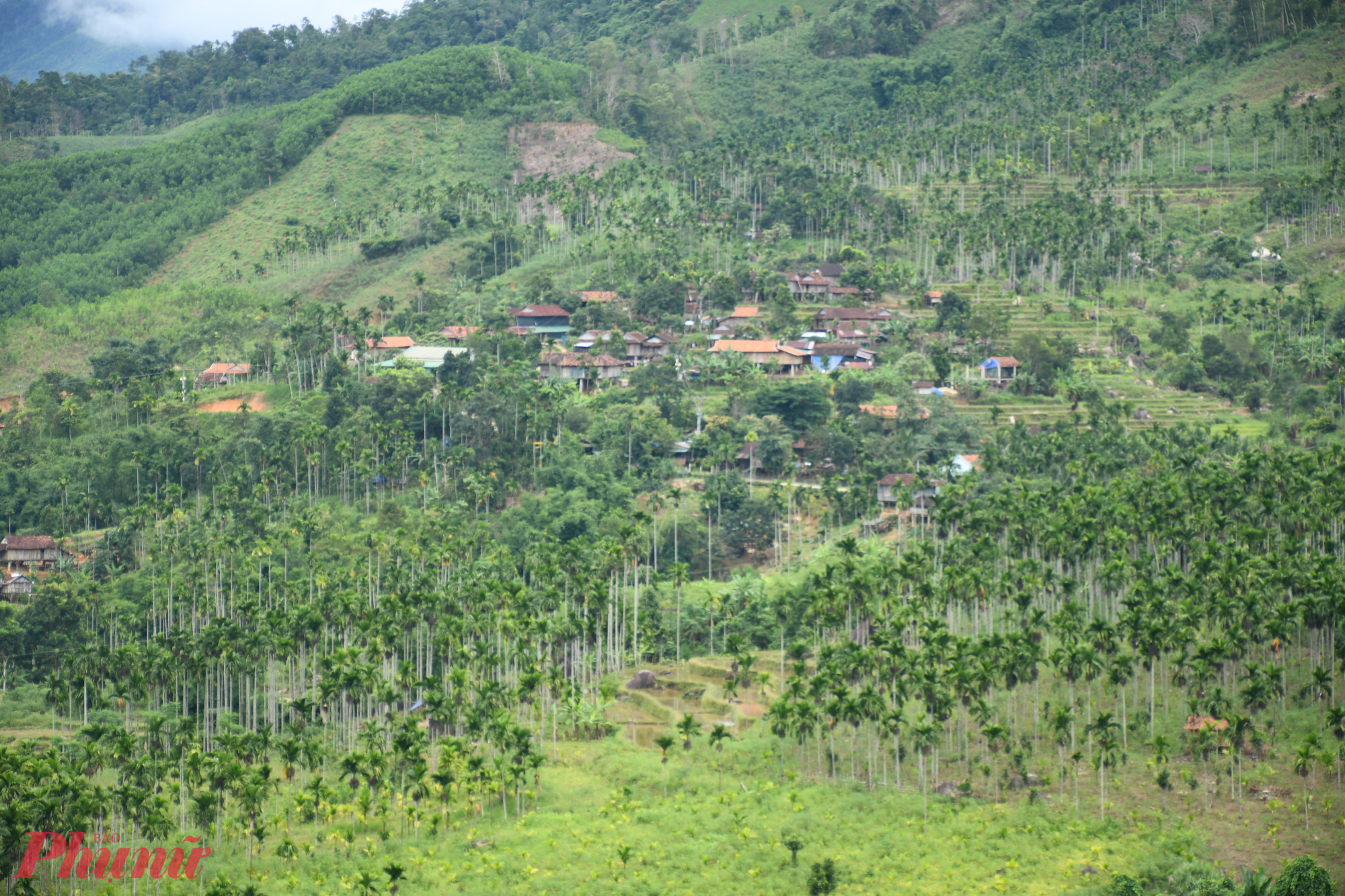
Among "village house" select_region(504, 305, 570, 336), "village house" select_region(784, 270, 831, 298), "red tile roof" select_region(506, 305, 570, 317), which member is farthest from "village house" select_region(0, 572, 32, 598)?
"village house" select_region(784, 270, 831, 298)

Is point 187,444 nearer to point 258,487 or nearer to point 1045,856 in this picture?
point 258,487

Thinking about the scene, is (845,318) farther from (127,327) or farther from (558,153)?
(127,327)

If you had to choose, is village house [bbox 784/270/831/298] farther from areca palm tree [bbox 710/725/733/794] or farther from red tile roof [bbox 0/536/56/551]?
areca palm tree [bbox 710/725/733/794]

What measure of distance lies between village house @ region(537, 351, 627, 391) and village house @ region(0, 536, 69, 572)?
46.9 m

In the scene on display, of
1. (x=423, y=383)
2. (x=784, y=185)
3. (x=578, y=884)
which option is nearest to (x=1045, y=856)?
(x=578, y=884)

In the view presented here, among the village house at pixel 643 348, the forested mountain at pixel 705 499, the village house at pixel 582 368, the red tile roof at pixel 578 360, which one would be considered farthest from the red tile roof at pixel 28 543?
the village house at pixel 643 348

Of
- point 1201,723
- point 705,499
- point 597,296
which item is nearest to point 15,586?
point 705,499

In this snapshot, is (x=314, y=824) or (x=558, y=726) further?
(x=558, y=726)

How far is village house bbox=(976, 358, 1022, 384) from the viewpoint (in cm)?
12938

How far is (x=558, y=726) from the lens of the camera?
79.1 meters

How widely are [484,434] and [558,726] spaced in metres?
39.6

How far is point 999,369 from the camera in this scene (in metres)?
130

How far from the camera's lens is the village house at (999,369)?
12938 centimetres

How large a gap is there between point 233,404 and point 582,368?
109ft
